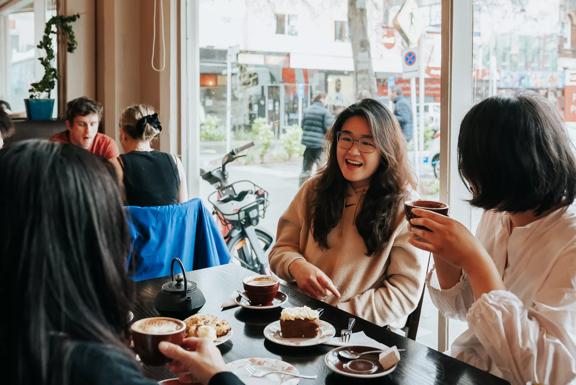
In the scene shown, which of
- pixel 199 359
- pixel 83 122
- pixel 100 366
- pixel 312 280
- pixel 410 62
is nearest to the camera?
pixel 100 366

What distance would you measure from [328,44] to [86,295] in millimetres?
2501

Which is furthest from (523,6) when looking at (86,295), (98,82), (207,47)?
(98,82)

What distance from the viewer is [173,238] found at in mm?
2688

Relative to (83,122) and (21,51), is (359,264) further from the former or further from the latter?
(21,51)

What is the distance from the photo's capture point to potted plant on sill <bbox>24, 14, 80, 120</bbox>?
4.23 metres

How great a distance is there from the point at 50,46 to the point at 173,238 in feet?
7.93

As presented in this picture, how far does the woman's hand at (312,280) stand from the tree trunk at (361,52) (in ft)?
3.66

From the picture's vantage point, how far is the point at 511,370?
132 centimetres

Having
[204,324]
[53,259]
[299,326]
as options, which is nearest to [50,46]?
[204,324]

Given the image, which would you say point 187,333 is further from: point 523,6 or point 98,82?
point 98,82

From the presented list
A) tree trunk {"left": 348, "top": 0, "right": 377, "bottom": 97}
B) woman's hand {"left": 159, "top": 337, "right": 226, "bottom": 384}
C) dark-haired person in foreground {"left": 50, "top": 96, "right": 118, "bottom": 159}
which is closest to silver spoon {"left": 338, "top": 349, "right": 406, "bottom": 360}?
woman's hand {"left": 159, "top": 337, "right": 226, "bottom": 384}

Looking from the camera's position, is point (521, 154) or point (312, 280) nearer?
point (521, 154)

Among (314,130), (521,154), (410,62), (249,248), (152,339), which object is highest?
(410,62)

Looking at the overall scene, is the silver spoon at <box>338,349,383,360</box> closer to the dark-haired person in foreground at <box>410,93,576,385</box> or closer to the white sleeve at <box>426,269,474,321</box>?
the dark-haired person in foreground at <box>410,93,576,385</box>
